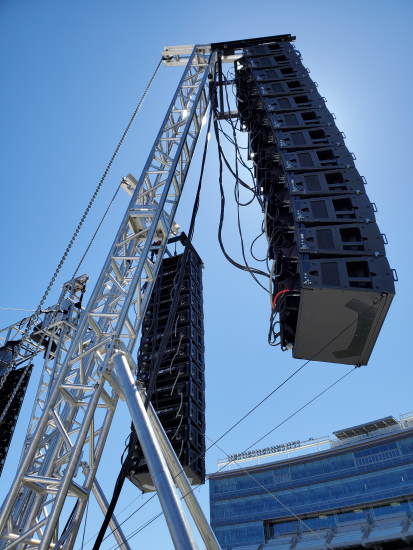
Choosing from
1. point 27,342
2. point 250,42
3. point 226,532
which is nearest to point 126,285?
point 250,42

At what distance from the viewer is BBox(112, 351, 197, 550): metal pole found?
603 centimetres

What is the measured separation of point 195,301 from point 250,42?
8.05 m

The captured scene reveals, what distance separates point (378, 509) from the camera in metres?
54.5

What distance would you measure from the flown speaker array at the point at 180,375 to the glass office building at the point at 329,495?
138 feet

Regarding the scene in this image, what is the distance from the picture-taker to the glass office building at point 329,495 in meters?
53.1

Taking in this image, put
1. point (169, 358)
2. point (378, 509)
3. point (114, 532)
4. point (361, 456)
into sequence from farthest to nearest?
1. point (361, 456)
2. point (378, 509)
3. point (169, 358)
4. point (114, 532)

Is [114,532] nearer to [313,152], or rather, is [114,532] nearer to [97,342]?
[97,342]

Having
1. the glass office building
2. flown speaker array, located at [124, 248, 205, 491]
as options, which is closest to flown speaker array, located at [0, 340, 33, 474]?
flown speaker array, located at [124, 248, 205, 491]

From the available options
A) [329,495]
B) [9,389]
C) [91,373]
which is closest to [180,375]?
[91,373]

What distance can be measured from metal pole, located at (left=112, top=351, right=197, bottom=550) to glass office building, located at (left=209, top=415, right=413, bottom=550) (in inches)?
1892

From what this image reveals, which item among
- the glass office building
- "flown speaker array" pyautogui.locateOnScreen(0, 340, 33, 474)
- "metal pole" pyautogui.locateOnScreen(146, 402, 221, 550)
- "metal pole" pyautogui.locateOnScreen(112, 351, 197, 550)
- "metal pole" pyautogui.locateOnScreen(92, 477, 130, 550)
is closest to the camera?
"metal pole" pyautogui.locateOnScreen(112, 351, 197, 550)

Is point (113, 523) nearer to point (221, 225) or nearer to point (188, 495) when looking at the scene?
point (188, 495)

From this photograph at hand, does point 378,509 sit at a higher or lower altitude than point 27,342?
higher

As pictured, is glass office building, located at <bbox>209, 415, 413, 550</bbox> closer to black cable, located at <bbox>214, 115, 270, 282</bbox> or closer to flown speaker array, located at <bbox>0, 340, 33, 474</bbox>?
flown speaker array, located at <bbox>0, 340, 33, 474</bbox>
